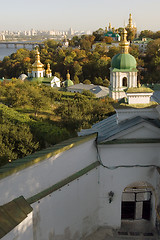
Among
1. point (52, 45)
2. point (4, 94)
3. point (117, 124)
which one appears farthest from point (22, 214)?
point (52, 45)

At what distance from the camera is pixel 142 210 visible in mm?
→ 6953

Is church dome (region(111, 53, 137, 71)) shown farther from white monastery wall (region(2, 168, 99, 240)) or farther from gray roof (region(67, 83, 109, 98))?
white monastery wall (region(2, 168, 99, 240))

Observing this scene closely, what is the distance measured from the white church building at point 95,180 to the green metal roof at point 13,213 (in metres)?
0.05

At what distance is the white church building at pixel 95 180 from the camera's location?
5430mm

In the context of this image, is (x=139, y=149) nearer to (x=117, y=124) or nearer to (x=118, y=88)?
(x=117, y=124)

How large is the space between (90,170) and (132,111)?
169 cm

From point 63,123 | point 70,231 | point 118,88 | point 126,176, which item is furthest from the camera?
point 118,88

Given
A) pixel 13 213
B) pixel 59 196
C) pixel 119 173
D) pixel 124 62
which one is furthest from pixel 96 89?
pixel 13 213

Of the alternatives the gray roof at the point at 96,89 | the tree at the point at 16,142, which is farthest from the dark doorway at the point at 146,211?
the gray roof at the point at 96,89

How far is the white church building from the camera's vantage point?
17.8ft

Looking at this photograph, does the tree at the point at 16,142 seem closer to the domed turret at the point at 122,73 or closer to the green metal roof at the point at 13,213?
the green metal roof at the point at 13,213

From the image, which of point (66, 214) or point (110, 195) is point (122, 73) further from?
point (66, 214)

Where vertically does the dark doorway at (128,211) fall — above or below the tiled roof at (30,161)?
below

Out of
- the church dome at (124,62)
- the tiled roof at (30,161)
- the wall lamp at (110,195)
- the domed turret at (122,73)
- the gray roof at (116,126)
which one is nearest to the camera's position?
the tiled roof at (30,161)
